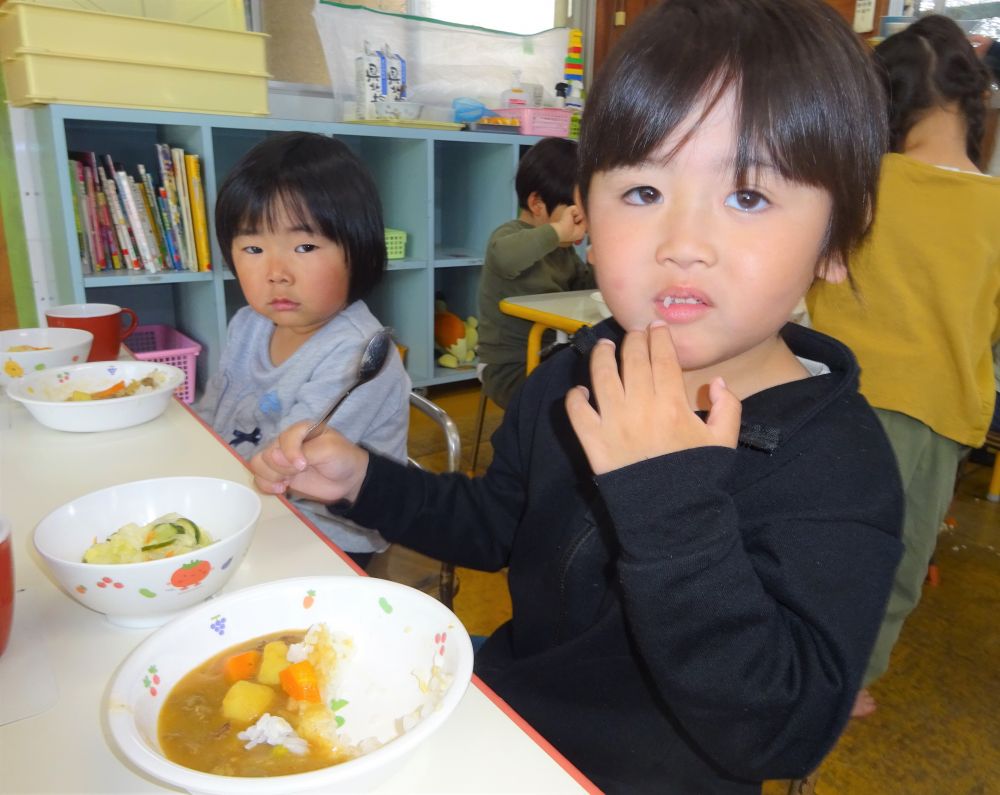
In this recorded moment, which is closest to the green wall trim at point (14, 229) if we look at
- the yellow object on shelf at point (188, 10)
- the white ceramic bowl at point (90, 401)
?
the yellow object on shelf at point (188, 10)

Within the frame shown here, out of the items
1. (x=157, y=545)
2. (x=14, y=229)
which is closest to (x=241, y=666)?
(x=157, y=545)

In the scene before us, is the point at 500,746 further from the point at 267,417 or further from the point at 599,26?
the point at 599,26

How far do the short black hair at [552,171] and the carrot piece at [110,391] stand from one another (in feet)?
5.93

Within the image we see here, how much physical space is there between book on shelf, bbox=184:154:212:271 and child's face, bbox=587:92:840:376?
2.06 metres

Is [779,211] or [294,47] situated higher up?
[294,47]

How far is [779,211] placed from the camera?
593 millimetres

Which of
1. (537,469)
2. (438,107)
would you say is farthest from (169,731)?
(438,107)

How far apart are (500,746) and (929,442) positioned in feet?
4.07

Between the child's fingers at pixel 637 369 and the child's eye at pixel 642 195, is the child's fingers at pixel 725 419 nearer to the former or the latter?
the child's fingers at pixel 637 369

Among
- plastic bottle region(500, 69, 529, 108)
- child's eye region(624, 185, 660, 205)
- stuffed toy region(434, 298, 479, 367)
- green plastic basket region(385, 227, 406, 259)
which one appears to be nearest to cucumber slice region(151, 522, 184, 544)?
child's eye region(624, 185, 660, 205)

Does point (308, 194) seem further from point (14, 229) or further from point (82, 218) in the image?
point (14, 229)

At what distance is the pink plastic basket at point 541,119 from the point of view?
121 inches

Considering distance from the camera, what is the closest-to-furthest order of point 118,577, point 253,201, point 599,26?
point 118,577 < point 253,201 < point 599,26

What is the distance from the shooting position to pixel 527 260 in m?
2.29
